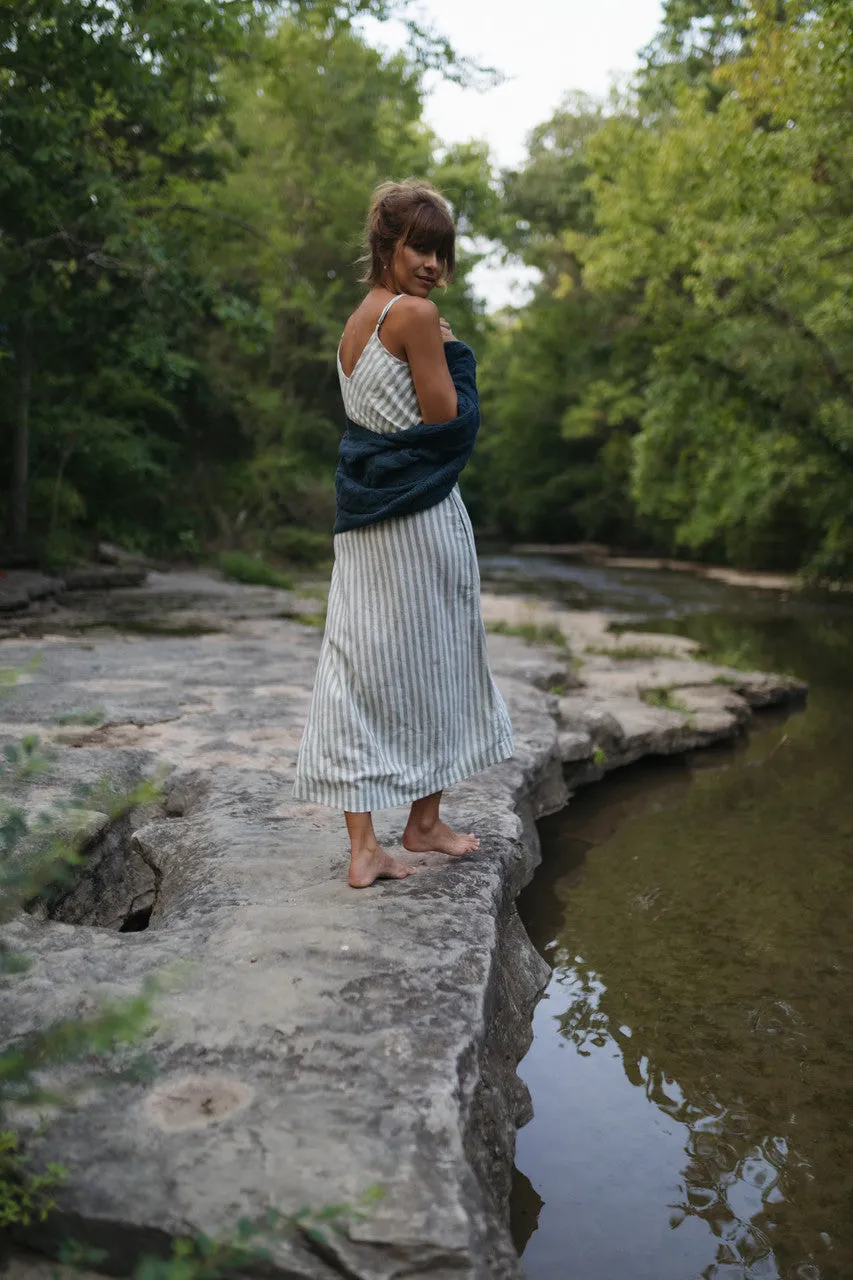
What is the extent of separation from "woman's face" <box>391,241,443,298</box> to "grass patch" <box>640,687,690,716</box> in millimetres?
4990

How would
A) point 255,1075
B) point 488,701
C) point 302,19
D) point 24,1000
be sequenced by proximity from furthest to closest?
point 302,19 → point 488,701 → point 24,1000 → point 255,1075

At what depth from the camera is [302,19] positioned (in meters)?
13.0

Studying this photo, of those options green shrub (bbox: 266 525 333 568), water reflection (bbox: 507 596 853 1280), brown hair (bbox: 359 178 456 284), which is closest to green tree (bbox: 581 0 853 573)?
green shrub (bbox: 266 525 333 568)

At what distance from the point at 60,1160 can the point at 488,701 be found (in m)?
1.80

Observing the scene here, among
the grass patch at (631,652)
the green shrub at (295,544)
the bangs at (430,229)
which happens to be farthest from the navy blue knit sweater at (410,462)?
the green shrub at (295,544)

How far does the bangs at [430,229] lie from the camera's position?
303 centimetres

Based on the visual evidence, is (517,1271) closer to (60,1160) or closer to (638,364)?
(60,1160)

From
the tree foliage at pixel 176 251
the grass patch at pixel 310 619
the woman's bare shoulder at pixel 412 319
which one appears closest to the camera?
the woman's bare shoulder at pixel 412 319

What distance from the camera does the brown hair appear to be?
3029mm

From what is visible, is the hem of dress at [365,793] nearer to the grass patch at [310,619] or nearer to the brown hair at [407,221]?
the brown hair at [407,221]

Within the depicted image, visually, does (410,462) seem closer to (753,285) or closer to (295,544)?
(753,285)

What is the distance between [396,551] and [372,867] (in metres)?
0.90

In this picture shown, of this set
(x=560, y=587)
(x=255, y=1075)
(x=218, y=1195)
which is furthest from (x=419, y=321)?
(x=560, y=587)

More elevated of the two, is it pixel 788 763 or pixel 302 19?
pixel 302 19
